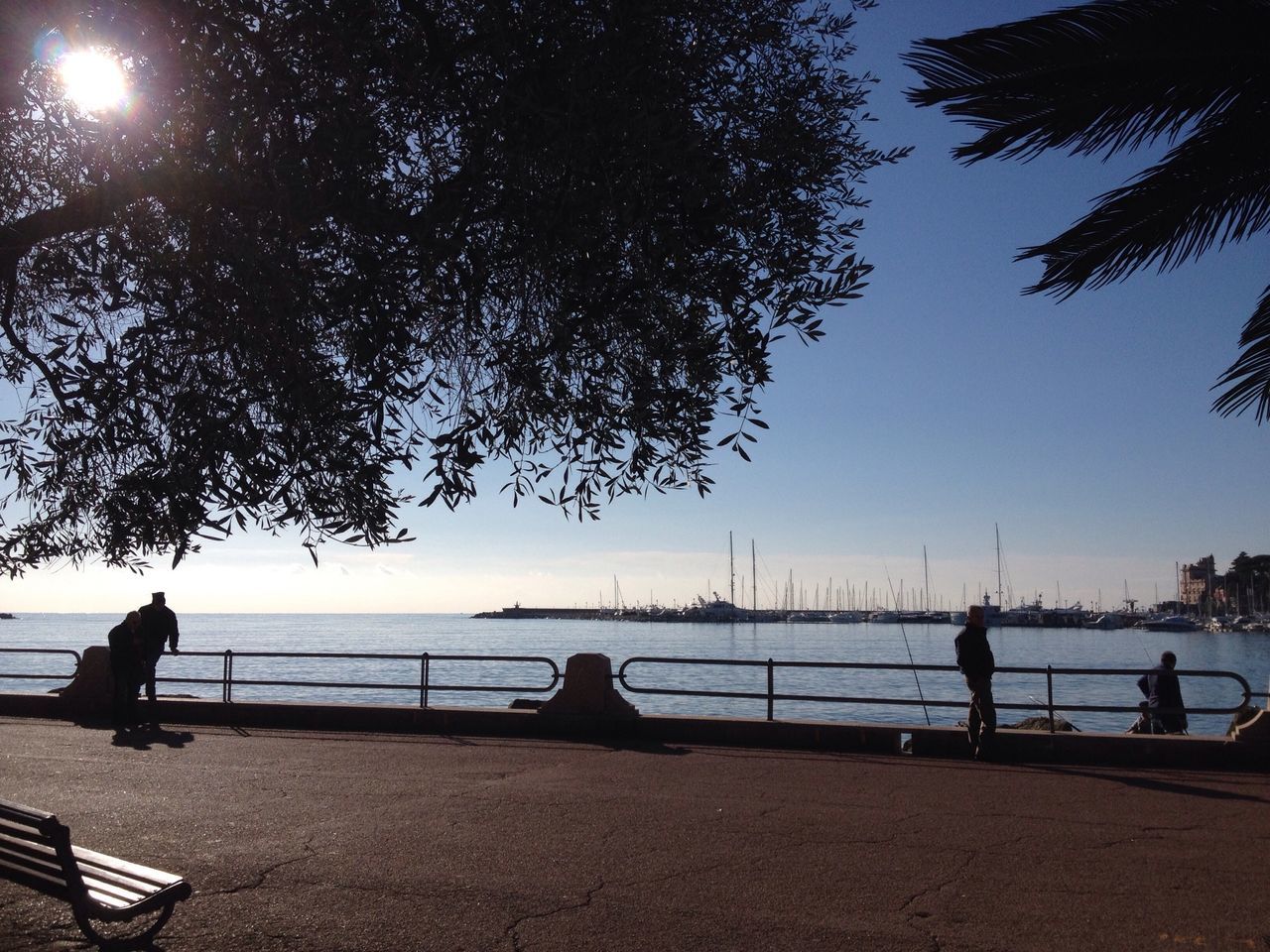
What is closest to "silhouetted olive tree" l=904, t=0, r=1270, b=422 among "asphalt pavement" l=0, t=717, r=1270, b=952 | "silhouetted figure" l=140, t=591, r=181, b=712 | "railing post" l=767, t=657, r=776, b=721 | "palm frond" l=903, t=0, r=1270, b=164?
"palm frond" l=903, t=0, r=1270, b=164

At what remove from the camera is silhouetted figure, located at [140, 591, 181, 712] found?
16.2 m

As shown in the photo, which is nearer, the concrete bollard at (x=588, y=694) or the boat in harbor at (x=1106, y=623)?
the concrete bollard at (x=588, y=694)

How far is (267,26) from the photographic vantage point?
246 inches

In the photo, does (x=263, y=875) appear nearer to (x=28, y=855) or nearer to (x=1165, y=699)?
(x=28, y=855)

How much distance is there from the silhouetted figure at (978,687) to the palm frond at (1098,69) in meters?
6.27

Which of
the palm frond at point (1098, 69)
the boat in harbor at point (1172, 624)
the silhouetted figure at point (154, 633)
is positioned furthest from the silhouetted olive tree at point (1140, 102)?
the boat in harbor at point (1172, 624)

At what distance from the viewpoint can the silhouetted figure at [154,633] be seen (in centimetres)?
1616

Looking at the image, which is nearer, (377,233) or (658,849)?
(377,233)

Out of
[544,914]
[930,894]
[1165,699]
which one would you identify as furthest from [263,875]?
[1165,699]

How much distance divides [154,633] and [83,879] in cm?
1167

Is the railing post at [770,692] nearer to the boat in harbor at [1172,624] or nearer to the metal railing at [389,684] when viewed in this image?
the metal railing at [389,684]

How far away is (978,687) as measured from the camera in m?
12.5

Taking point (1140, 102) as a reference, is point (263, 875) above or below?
below

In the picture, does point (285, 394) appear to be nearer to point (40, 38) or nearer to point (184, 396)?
point (184, 396)
